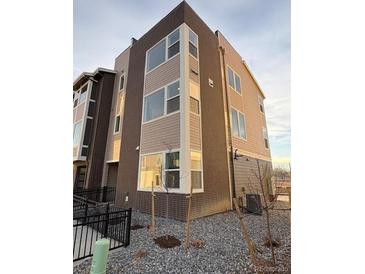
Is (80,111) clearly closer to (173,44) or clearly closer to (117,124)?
(117,124)

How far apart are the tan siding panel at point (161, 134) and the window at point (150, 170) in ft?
0.90

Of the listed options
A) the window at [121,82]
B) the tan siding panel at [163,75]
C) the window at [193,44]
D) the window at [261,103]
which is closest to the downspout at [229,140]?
the window at [193,44]

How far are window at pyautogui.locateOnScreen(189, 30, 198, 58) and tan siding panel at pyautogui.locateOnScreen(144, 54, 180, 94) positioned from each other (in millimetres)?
718

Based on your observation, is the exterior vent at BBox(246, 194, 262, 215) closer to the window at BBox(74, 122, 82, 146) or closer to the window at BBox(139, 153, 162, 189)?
the window at BBox(139, 153, 162, 189)

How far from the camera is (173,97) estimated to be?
22.6ft

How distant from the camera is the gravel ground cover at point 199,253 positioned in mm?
2871

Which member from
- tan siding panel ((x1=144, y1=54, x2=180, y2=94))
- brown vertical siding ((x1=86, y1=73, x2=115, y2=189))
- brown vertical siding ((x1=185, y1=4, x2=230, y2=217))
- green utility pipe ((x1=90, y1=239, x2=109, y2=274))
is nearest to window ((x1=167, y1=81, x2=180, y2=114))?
tan siding panel ((x1=144, y1=54, x2=180, y2=94))

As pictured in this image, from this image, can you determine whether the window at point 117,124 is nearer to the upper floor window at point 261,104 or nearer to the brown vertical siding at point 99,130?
the brown vertical siding at point 99,130

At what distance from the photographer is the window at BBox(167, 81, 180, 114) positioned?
6724 mm

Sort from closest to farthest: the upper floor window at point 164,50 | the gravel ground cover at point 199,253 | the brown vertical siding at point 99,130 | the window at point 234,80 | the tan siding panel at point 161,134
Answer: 1. the gravel ground cover at point 199,253
2. the tan siding panel at point 161,134
3. the upper floor window at point 164,50
4. the window at point 234,80
5. the brown vertical siding at point 99,130

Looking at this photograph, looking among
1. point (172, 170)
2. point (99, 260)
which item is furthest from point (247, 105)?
point (99, 260)

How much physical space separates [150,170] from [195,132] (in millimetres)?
2130
